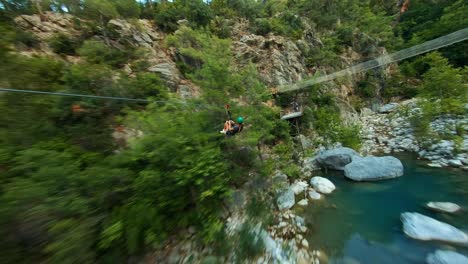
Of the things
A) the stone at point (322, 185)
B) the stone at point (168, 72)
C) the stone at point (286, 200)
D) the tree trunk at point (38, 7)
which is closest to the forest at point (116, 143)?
the tree trunk at point (38, 7)

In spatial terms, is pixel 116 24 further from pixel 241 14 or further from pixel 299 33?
pixel 299 33

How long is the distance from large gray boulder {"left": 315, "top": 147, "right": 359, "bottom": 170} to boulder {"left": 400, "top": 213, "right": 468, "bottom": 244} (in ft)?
11.0

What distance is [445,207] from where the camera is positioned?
4562 millimetres

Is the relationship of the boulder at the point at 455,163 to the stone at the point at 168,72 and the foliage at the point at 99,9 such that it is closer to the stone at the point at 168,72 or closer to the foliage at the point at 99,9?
the stone at the point at 168,72

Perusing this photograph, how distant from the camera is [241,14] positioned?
48.4ft

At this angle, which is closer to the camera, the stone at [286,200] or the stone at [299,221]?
the stone at [299,221]

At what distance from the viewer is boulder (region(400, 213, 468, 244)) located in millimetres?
3645

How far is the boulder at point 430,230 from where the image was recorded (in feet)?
12.0

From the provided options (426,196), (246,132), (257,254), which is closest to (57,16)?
(246,132)

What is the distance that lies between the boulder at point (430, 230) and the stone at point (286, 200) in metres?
2.76

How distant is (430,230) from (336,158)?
156 inches

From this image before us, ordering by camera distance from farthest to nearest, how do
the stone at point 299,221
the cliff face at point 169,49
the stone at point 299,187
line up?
the cliff face at point 169,49
the stone at point 299,187
the stone at point 299,221

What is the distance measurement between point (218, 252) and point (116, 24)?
12376 millimetres

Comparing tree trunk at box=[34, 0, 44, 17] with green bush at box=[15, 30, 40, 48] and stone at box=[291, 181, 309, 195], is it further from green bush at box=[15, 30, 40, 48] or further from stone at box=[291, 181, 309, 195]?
stone at box=[291, 181, 309, 195]
